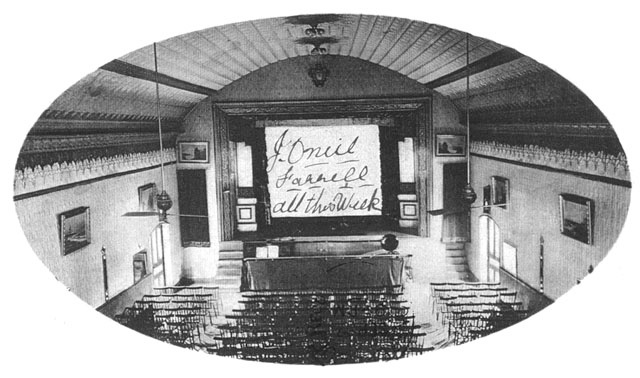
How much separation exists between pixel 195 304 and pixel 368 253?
0.58 metres

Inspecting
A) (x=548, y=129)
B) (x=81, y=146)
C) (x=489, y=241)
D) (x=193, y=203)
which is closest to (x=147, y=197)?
(x=193, y=203)

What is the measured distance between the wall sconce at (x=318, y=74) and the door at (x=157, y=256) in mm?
656

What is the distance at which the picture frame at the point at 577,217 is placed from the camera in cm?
183

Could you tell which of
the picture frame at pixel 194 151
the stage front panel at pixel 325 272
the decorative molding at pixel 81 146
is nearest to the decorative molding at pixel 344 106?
the picture frame at pixel 194 151

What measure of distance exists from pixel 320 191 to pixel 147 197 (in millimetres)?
536

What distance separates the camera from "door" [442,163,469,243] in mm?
1923

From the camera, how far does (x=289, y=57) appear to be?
187 cm

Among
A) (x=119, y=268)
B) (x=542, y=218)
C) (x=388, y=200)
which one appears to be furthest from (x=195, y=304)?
(x=542, y=218)

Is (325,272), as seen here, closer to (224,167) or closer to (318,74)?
(224,167)

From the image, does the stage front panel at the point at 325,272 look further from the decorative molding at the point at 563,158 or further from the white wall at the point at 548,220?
the decorative molding at the point at 563,158

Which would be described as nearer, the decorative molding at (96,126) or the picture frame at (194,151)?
A: the decorative molding at (96,126)

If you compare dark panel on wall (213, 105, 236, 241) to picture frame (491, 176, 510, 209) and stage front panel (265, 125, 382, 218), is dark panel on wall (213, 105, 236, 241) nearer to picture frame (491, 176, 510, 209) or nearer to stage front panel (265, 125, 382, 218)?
stage front panel (265, 125, 382, 218)

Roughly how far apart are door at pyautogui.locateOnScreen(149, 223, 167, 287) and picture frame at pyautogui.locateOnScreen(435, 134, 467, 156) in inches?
35.3

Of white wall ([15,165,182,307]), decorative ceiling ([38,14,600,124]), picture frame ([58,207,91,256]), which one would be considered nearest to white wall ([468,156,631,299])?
decorative ceiling ([38,14,600,124])
